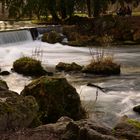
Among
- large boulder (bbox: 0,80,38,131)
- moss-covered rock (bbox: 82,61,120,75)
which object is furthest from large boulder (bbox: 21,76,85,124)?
moss-covered rock (bbox: 82,61,120,75)

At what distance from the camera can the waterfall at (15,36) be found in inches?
1107

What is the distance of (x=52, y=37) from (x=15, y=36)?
116 inches

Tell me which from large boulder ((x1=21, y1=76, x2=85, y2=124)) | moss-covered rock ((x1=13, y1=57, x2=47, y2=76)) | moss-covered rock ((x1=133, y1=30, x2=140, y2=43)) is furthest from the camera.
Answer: moss-covered rock ((x1=133, y1=30, x2=140, y2=43))

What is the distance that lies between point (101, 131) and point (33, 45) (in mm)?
23617

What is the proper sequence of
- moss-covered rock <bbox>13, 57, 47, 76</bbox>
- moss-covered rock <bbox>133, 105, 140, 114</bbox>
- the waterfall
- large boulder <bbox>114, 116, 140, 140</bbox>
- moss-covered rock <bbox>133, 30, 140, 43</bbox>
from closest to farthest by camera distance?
large boulder <bbox>114, 116, 140, 140</bbox>, moss-covered rock <bbox>133, 105, 140, 114</bbox>, moss-covered rock <bbox>13, 57, 47, 76</bbox>, the waterfall, moss-covered rock <bbox>133, 30, 140, 43</bbox>

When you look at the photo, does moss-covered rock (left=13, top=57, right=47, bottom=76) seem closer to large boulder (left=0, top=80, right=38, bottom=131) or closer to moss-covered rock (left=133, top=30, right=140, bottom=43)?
large boulder (left=0, top=80, right=38, bottom=131)

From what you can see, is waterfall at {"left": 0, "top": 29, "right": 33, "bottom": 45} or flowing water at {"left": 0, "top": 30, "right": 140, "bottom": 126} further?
waterfall at {"left": 0, "top": 29, "right": 33, "bottom": 45}

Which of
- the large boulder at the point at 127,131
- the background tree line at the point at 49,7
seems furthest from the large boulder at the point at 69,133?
the background tree line at the point at 49,7

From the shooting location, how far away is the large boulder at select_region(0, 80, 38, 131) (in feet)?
20.4

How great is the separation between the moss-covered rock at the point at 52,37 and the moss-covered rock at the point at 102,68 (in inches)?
498

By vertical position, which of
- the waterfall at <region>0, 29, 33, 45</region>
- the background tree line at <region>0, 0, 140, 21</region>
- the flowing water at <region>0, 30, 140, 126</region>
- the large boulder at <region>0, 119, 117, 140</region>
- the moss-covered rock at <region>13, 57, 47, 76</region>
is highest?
the background tree line at <region>0, 0, 140, 21</region>

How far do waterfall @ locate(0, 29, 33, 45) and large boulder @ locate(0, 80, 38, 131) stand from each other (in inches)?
834

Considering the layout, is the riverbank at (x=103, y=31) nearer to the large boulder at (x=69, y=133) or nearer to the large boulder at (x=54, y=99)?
the large boulder at (x=54, y=99)

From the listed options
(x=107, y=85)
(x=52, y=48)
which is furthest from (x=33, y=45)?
(x=107, y=85)
